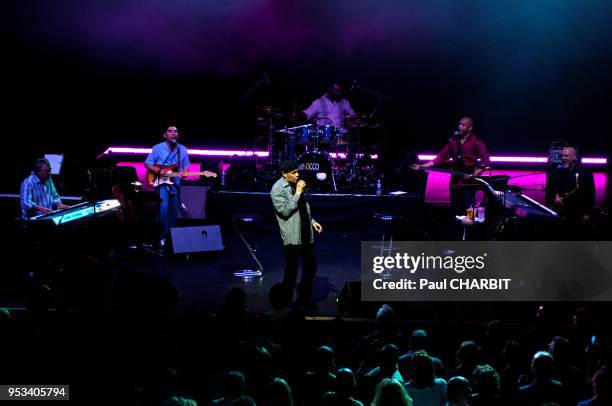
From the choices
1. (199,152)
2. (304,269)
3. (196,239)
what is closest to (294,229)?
(304,269)

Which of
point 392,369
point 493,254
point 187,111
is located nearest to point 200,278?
point 493,254

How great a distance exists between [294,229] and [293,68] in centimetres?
836

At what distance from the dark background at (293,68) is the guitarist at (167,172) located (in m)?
4.59

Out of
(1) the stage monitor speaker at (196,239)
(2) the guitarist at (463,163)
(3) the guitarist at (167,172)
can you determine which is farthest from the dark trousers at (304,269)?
(3) the guitarist at (167,172)

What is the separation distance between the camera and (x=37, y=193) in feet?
30.3

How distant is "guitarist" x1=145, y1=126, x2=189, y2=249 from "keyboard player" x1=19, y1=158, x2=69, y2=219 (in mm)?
1596

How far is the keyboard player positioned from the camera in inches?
358

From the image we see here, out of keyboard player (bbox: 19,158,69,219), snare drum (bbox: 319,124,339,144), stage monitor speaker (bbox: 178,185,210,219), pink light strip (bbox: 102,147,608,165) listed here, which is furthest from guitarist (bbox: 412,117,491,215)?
keyboard player (bbox: 19,158,69,219)

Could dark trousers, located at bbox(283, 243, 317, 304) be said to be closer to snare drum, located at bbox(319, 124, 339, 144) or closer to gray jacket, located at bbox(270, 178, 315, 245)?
gray jacket, located at bbox(270, 178, 315, 245)

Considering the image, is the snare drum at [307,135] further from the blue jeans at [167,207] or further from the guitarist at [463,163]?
the blue jeans at [167,207]

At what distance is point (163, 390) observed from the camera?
3.98 m

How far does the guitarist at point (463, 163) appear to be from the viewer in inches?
384

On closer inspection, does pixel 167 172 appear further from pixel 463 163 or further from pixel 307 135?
pixel 463 163

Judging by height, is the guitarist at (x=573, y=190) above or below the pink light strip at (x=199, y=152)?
below
